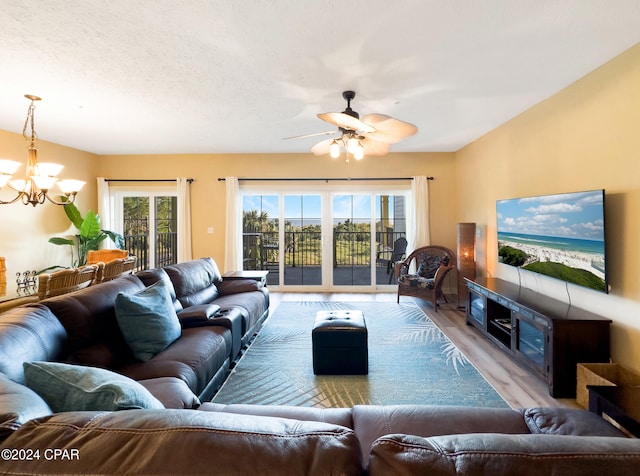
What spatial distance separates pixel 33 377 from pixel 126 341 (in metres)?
1.05

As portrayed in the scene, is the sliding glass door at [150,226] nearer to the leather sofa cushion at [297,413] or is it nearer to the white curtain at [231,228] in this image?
the white curtain at [231,228]

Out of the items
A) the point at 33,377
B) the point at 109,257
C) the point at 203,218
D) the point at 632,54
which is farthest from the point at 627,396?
the point at 203,218

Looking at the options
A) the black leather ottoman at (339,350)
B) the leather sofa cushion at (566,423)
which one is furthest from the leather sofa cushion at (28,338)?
the leather sofa cushion at (566,423)

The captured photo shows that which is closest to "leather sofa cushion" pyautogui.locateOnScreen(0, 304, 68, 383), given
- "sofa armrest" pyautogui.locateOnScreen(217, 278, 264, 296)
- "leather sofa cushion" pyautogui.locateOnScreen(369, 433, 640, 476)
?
"leather sofa cushion" pyautogui.locateOnScreen(369, 433, 640, 476)

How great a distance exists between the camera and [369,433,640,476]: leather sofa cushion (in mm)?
580

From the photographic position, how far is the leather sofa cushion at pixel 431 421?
128cm

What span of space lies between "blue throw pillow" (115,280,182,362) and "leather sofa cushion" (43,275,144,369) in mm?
82

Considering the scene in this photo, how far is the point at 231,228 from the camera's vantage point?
571 cm

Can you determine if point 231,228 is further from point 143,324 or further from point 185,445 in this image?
point 185,445

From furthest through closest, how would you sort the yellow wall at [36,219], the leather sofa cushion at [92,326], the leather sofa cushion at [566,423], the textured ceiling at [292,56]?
the yellow wall at [36,219]
the textured ceiling at [292,56]
the leather sofa cushion at [92,326]
the leather sofa cushion at [566,423]

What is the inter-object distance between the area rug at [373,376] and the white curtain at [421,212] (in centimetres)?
206

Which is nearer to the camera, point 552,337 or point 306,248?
point 552,337

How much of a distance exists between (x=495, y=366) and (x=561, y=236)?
135 cm

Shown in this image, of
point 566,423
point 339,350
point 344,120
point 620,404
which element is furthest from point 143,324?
point 620,404
